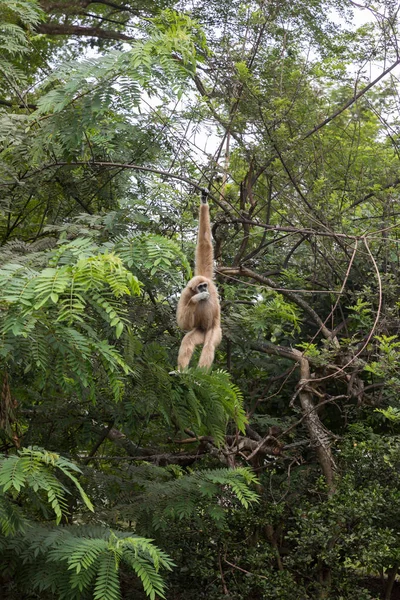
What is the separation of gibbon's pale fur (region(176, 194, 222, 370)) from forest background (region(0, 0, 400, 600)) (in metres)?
0.22

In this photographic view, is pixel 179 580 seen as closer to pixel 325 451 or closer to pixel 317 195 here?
pixel 325 451

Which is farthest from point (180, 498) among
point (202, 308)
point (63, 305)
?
point (63, 305)

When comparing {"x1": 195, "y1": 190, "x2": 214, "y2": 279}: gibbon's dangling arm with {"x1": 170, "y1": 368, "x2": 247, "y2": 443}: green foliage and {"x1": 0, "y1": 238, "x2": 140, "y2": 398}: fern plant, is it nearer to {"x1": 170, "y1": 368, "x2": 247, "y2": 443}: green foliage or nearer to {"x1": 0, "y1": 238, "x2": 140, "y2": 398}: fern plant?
{"x1": 170, "y1": 368, "x2": 247, "y2": 443}: green foliage

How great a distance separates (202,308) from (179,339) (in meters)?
1.33

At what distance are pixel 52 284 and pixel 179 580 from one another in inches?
197

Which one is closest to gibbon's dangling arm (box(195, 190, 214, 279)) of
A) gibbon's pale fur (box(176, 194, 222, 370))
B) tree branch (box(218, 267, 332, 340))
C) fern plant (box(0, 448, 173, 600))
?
gibbon's pale fur (box(176, 194, 222, 370))

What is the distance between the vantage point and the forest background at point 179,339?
5848 millimetres

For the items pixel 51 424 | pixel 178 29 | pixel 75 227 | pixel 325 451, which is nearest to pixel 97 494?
pixel 51 424

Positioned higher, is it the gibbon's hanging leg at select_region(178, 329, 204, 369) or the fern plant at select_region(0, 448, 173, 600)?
the gibbon's hanging leg at select_region(178, 329, 204, 369)

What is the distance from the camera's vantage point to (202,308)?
271 inches

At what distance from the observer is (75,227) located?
21.5 feet

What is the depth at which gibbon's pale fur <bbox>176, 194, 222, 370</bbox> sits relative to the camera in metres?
6.86

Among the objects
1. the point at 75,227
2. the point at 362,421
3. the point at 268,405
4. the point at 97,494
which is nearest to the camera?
the point at 75,227

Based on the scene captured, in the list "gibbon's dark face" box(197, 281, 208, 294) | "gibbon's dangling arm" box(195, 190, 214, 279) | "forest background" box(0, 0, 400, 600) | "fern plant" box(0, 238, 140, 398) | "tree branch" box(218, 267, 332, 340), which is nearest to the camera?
"fern plant" box(0, 238, 140, 398)
